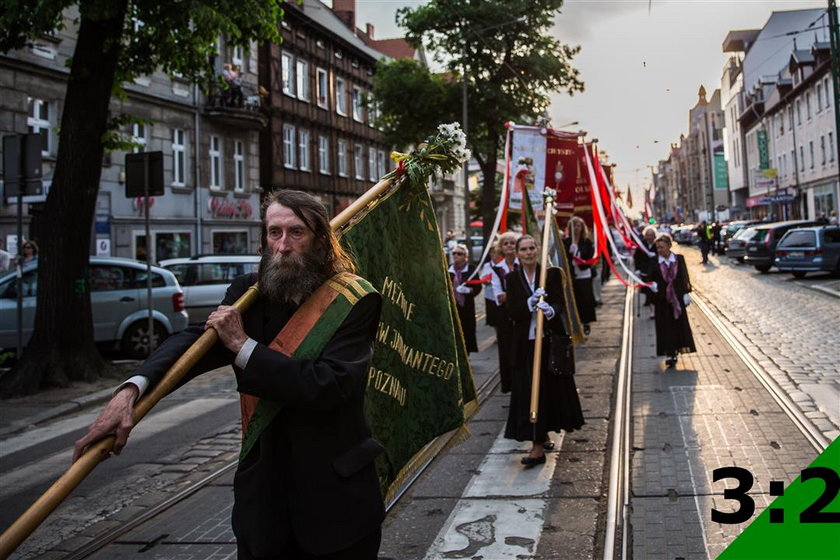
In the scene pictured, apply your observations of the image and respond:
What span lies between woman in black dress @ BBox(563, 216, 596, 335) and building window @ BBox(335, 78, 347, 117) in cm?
2746

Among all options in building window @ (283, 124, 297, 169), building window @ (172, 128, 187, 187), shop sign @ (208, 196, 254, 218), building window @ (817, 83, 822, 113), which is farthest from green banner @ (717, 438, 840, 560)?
building window @ (817, 83, 822, 113)

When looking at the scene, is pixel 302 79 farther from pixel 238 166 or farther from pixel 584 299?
pixel 584 299

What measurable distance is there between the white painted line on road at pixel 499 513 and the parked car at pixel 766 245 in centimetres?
2499

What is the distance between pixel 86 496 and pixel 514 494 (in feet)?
10.5

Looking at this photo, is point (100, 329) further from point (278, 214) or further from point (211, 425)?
point (278, 214)

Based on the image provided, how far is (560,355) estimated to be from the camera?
7.24m

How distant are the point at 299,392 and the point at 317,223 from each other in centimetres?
61

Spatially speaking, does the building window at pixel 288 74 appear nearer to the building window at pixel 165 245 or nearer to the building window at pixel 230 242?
the building window at pixel 230 242

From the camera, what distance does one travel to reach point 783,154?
196 feet

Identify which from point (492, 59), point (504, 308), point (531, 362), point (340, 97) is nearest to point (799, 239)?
point (492, 59)

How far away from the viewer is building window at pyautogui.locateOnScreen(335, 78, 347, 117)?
42750 mm

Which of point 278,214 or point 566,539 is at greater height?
point 278,214

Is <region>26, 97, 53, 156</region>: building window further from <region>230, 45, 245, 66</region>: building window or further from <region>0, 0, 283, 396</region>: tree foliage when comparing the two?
<region>0, 0, 283, 396</region>: tree foliage

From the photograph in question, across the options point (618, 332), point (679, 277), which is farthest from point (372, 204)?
point (618, 332)
